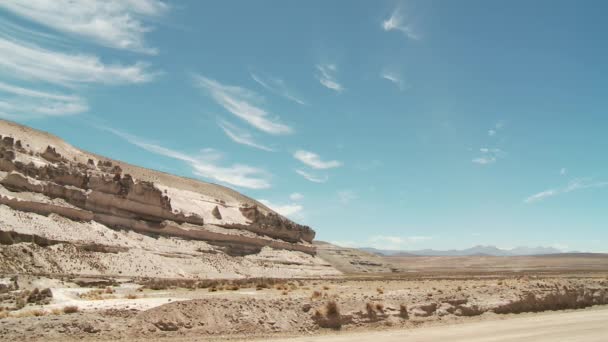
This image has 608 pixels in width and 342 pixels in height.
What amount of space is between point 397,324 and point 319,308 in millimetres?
3325

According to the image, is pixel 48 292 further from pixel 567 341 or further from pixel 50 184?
pixel 50 184

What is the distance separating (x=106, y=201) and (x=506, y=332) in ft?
142

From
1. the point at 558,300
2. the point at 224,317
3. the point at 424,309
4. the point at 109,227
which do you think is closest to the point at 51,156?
the point at 109,227

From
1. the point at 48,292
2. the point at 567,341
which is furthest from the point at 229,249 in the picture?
the point at 567,341

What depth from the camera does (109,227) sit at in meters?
48.9

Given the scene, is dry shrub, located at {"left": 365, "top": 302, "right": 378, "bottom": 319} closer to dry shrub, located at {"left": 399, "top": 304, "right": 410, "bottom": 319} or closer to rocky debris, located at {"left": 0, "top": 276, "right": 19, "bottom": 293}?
dry shrub, located at {"left": 399, "top": 304, "right": 410, "bottom": 319}

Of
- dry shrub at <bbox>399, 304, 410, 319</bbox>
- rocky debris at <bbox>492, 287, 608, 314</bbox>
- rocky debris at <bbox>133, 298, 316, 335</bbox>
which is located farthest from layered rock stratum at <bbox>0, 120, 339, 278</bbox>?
rocky debris at <bbox>492, 287, 608, 314</bbox>

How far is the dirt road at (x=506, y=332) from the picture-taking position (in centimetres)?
1591

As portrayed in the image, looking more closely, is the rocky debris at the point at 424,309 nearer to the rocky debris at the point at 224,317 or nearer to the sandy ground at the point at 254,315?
the sandy ground at the point at 254,315

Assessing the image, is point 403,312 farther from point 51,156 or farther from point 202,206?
point 202,206

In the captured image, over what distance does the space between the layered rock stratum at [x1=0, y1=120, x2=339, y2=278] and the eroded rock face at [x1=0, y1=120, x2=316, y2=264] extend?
100 mm

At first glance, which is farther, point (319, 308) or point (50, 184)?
point (50, 184)

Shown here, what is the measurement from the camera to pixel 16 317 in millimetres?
15078

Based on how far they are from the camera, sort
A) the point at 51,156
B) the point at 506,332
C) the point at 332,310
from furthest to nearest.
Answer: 1. the point at 51,156
2. the point at 332,310
3. the point at 506,332
